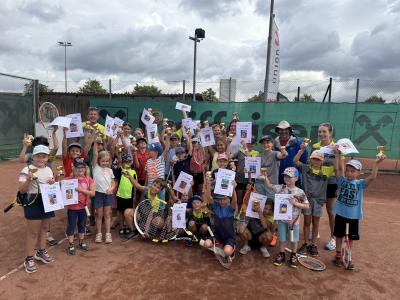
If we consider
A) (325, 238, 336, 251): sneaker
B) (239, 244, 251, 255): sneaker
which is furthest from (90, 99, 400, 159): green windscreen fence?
(239, 244, 251, 255): sneaker

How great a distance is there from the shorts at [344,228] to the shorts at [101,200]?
135 inches

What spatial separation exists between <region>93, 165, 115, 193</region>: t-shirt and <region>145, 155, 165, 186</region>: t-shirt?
0.60 m

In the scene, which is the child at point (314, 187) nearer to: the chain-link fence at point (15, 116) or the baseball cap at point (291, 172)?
the baseball cap at point (291, 172)

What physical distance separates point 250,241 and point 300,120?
639 centimetres

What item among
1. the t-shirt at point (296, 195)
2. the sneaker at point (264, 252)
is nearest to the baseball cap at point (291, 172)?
the t-shirt at point (296, 195)

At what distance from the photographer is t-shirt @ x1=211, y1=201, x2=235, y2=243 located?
4.25 meters

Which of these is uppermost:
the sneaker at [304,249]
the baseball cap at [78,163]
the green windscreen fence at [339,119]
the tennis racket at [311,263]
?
the green windscreen fence at [339,119]

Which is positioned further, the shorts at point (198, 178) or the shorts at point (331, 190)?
the shorts at point (198, 178)

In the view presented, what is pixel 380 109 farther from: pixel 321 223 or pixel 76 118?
pixel 76 118

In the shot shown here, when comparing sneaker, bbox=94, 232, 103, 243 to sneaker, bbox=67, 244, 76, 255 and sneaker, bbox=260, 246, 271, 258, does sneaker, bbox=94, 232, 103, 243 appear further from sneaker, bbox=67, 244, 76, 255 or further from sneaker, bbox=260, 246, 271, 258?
sneaker, bbox=260, 246, 271, 258

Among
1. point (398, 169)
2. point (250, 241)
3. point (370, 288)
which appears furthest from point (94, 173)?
point (398, 169)

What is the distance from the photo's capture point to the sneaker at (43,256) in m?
3.95

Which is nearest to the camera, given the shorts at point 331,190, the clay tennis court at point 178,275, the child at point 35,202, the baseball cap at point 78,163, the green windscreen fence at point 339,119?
the clay tennis court at point 178,275

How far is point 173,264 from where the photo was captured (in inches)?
158
